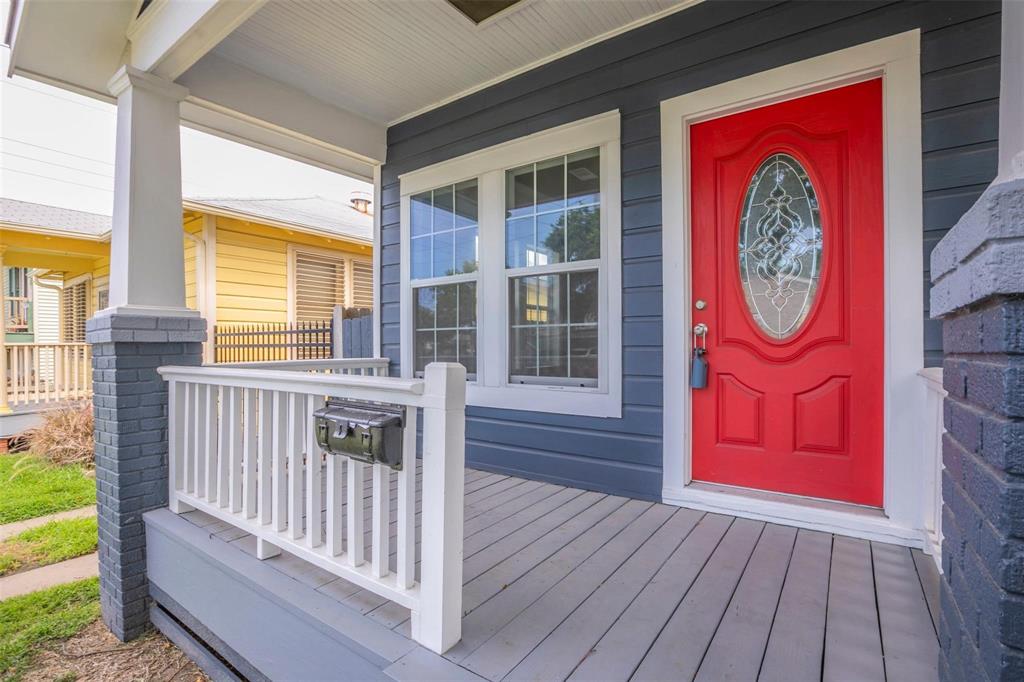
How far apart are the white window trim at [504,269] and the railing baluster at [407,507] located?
61.7 inches

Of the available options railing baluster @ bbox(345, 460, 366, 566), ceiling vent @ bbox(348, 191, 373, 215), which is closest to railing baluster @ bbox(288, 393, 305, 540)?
railing baluster @ bbox(345, 460, 366, 566)

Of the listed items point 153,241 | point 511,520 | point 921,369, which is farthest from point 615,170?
point 153,241

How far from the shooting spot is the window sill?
275 centimetres

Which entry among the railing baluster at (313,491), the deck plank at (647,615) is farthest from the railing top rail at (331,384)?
the deck plank at (647,615)

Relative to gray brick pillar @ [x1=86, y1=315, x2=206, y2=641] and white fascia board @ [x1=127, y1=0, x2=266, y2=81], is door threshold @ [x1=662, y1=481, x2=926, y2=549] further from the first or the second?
white fascia board @ [x1=127, y1=0, x2=266, y2=81]

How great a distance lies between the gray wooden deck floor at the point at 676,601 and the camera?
1.30 meters

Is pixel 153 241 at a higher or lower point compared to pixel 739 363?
higher

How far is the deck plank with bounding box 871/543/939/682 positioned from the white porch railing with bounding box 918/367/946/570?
4.5 inches

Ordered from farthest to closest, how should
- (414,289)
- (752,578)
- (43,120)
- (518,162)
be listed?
(43,120) → (414,289) → (518,162) → (752,578)

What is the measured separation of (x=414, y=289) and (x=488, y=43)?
1783 millimetres

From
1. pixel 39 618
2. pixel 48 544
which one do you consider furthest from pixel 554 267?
pixel 48 544

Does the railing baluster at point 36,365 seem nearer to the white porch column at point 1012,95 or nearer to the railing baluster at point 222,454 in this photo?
the railing baluster at point 222,454

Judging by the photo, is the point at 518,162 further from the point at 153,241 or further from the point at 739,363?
the point at 153,241

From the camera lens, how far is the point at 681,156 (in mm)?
2529
